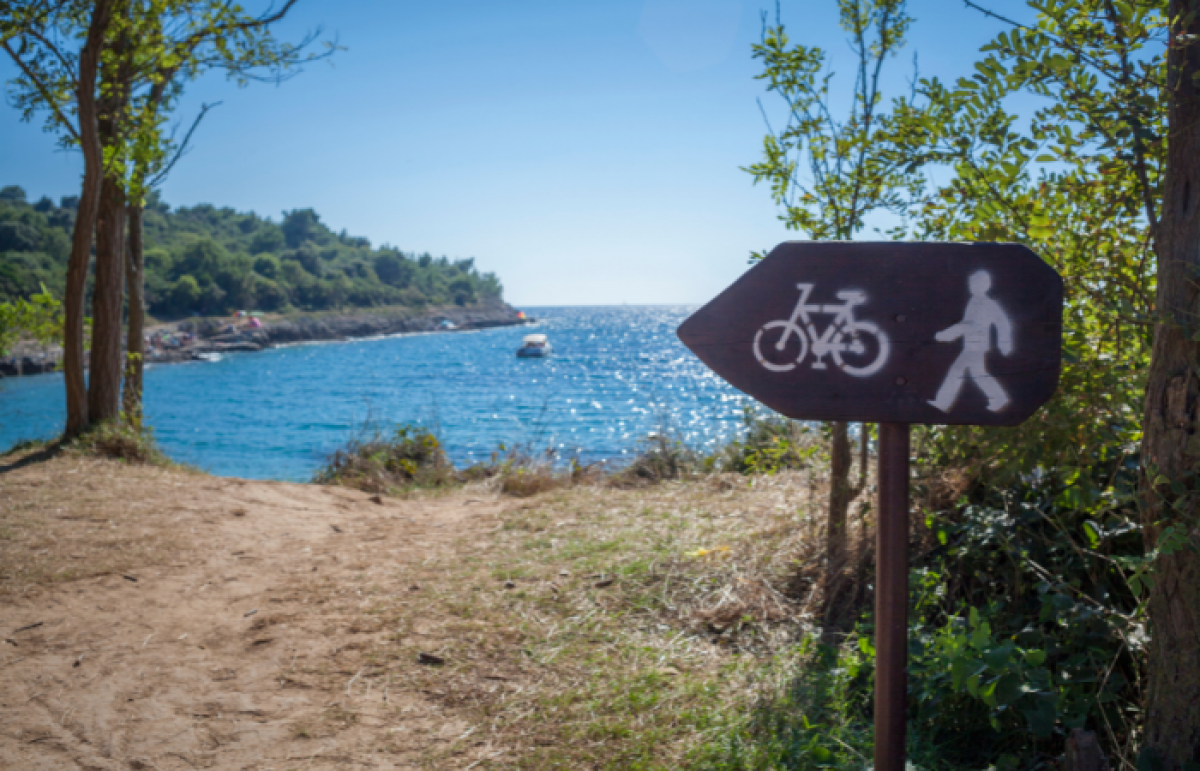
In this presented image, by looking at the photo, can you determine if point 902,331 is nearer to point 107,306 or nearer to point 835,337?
point 835,337

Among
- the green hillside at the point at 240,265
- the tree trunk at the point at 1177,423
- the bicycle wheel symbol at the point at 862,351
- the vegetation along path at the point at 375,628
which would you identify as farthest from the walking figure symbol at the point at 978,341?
the green hillside at the point at 240,265

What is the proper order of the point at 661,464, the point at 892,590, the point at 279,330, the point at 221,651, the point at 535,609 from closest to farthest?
the point at 892,590, the point at 221,651, the point at 535,609, the point at 661,464, the point at 279,330

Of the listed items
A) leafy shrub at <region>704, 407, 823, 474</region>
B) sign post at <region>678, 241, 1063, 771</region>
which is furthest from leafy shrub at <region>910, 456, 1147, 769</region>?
leafy shrub at <region>704, 407, 823, 474</region>

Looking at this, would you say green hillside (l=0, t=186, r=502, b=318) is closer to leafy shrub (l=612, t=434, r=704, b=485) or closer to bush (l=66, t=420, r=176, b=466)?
bush (l=66, t=420, r=176, b=466)

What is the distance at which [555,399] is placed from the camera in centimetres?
3497

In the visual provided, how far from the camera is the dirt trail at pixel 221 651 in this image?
102 inches

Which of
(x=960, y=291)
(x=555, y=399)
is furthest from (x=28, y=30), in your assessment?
(x=555, y=399)

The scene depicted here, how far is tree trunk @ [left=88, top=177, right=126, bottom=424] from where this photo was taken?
763cm

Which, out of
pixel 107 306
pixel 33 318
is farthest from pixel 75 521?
pixel 33 318

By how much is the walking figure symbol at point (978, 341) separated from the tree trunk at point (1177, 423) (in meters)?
0.52

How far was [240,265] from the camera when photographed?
80438mm

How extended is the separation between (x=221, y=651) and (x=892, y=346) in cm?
343

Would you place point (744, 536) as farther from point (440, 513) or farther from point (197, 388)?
point (197, 388)

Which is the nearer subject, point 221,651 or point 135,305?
point 221,651
